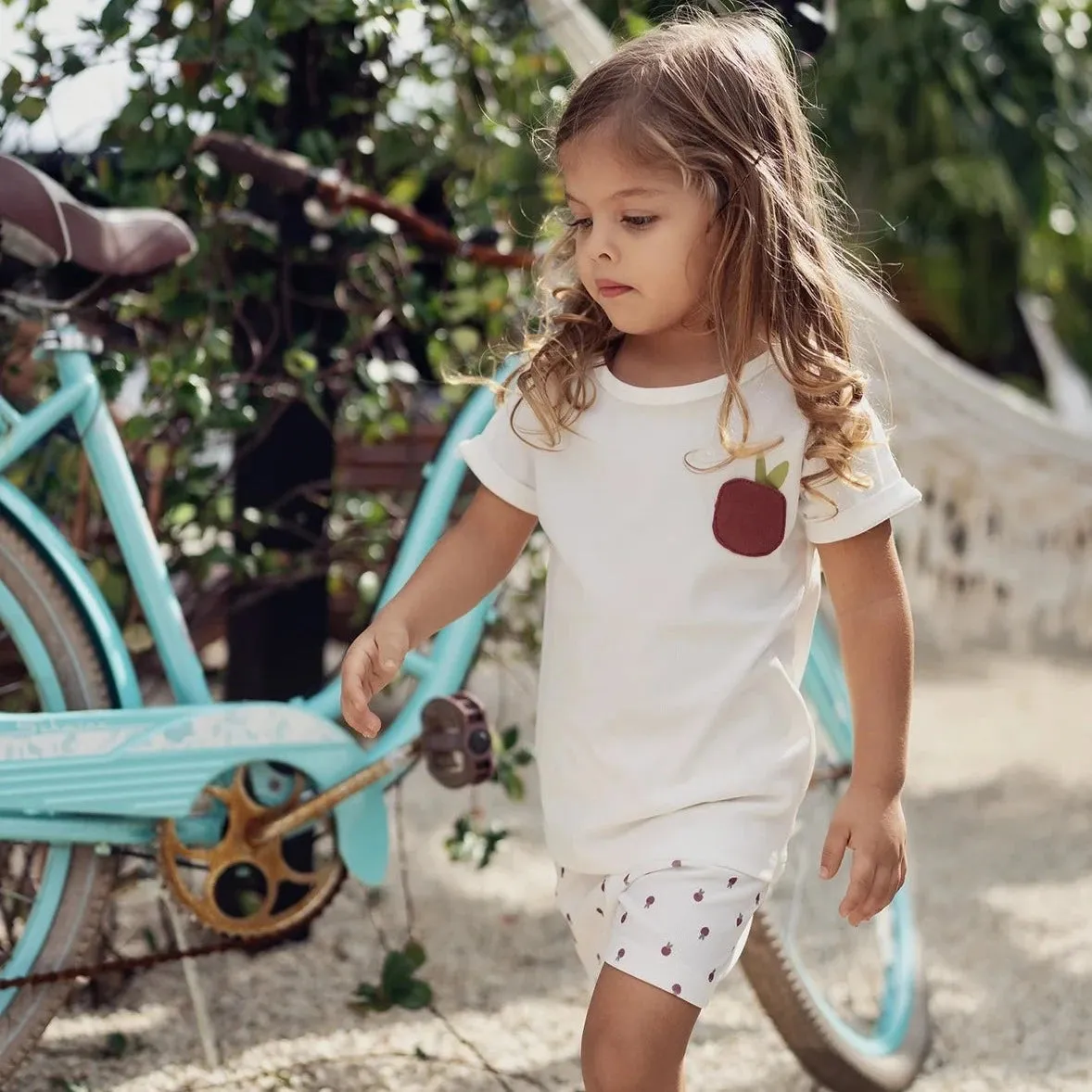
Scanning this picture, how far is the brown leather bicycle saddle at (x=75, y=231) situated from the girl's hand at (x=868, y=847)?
103 centimetres

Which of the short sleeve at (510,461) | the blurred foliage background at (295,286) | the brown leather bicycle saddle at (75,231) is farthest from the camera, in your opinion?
the blurred foliage background at (295,286)

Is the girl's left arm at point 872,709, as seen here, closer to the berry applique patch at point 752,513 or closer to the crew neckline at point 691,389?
the berry applique patch at point 752,513

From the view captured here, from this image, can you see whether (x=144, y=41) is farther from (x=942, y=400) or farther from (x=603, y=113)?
(x=942, y=400)

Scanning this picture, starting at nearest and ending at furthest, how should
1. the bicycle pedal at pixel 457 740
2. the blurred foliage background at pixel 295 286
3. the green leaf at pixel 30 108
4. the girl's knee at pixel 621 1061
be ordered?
the girl's knee at pixel 621 1061 → the bicycle pedal at pixel 457 740 → the green leaf at pixel 30 108 → the blurred foliage background at pixel 295 286

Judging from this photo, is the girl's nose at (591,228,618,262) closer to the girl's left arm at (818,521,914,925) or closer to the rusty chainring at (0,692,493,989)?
the girl's left arm at (818,521,914,925)

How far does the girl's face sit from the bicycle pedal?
573mm

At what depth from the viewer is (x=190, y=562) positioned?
215 centimetres

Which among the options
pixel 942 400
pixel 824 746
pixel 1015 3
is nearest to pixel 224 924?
pixel 824 746

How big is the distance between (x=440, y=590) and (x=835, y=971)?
1.20 metres

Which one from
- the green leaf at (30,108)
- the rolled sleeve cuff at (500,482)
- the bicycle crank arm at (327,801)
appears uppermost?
the green leaf at (30,108)

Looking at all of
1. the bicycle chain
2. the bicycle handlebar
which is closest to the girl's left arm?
the bicycle chain

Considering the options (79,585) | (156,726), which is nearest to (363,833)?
(156,726)

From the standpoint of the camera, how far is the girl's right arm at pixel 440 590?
142 centimetres

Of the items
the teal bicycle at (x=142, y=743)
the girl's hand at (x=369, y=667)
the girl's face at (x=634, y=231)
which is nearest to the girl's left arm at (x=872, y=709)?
the girl's face at (x=634, y=231)
